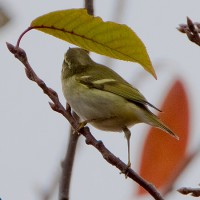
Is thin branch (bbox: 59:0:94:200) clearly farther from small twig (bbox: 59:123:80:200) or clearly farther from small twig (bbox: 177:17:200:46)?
small twig (bbox: 177:17:200:46)

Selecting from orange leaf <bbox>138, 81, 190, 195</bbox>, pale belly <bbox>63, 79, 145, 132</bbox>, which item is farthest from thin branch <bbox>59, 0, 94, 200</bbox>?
pale belly <bbox>63, 79, 145, 132</bbox>

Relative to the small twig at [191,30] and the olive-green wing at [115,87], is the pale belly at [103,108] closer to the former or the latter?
the olive-green wing at [115,87]

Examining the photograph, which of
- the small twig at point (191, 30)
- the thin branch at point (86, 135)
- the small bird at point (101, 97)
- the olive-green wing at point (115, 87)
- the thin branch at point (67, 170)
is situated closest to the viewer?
the small twig at point (191, 30)

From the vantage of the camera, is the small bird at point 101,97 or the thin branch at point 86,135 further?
the small bird at point 101,97

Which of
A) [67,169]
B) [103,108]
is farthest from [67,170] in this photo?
[103,108]

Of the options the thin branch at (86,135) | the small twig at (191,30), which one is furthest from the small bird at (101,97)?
the small twig at (191,30)

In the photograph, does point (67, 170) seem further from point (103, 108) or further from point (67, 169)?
point (103, 108)
